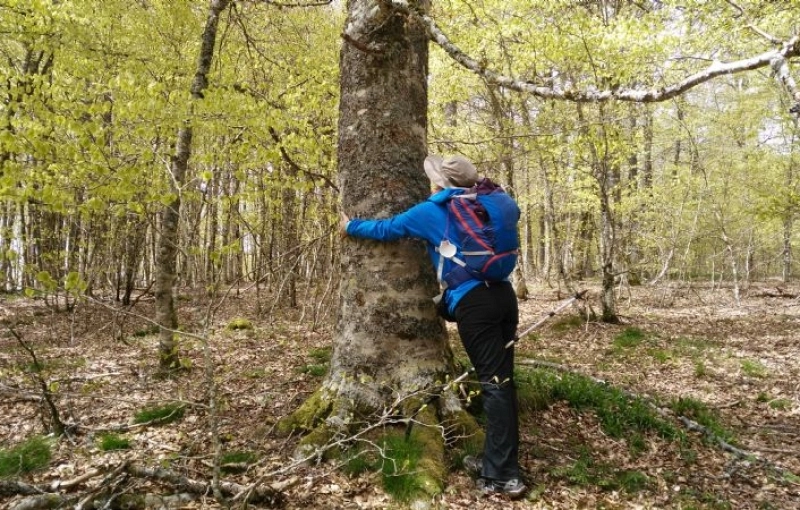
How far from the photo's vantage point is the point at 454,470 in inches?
135

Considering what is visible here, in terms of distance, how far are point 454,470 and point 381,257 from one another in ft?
5.56

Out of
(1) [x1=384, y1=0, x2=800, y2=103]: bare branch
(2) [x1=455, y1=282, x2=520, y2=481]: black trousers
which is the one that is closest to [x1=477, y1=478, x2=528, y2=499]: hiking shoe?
(2) [x1=455, y1=282, x2=520, y2=481]: black trousers

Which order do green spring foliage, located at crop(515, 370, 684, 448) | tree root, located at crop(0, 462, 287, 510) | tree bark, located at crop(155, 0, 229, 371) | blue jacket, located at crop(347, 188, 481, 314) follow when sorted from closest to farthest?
tree root, located at crop(0, 462, 287, 510)
blue jacket, located at crop(347, 188, 481, 314)
green spring foliage, located at crop(515, 370, 684, 448)
tree bark, located at crop(155, 0, 229, 371)

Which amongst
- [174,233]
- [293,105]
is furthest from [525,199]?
[174,233]

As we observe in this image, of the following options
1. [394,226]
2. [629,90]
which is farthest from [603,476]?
[629,90]

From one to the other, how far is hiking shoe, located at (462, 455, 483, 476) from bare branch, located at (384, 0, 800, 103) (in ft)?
8.98

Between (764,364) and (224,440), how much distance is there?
8.09 meters

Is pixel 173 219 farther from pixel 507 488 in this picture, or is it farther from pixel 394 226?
pixel 507 488

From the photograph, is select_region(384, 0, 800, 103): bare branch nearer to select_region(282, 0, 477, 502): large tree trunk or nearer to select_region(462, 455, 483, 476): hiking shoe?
select_region(282, 0, 477, 502): large tree trunk

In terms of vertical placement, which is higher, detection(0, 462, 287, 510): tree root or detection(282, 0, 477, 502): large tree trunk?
detection(282, 0, 477, 502): large tree trunk

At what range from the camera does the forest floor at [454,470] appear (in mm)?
3152

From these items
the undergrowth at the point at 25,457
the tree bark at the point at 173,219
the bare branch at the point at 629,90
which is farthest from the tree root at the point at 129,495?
the bare branch at the point at 629,90

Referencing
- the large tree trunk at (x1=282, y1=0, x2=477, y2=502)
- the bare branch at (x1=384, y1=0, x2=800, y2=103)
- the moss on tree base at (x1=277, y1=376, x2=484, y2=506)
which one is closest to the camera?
the bare branch at (x1=384, y1=0, x2=800, y2=103)

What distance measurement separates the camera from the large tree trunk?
3.72m
